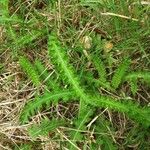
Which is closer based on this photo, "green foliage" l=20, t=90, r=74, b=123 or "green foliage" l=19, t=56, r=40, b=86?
"green foliage" l=20, t=90, r=74, b=123

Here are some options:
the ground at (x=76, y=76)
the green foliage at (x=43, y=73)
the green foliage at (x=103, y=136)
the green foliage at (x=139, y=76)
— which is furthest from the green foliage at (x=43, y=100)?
the green foliage at (x=139, y=76)

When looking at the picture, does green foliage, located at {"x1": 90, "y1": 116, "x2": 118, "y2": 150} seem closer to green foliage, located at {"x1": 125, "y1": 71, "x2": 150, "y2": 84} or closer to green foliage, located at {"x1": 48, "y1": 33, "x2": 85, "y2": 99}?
green foliage, located at {"x1": 48, "y1": 33, "x2": 85, "y2": 99}

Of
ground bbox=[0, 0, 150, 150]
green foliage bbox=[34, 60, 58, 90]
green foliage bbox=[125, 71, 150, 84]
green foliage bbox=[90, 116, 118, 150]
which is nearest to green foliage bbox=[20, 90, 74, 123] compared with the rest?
ground bbox=[0, 0, 150, 150]

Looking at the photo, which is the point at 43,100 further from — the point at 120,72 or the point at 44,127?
the point at 120,72

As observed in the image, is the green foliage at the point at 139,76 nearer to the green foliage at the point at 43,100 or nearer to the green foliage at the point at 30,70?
the green foliage at the point at 43,100

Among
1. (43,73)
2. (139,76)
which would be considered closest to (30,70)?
(43,73)

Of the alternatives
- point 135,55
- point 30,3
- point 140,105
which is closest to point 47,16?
point 30,3
